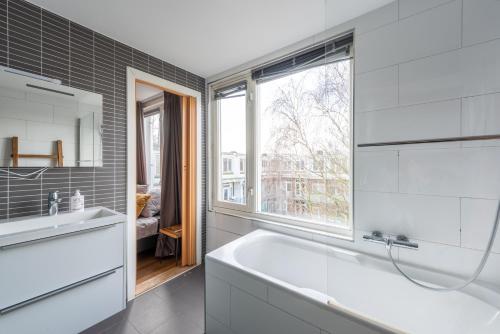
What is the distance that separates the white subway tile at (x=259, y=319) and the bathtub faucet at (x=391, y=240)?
30.8 inches

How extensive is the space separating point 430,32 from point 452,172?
2.91 feet

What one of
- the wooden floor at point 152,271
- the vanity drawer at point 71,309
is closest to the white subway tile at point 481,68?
the vanity drawer at point 71,309

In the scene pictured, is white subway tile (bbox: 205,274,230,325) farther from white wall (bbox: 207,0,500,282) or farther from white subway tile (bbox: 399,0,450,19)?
white subway tile (bbox: 399,0,450,19)

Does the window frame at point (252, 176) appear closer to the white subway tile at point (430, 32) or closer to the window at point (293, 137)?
the window at point (293, 137)

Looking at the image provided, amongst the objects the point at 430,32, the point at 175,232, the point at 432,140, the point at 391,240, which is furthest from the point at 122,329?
the point at 430,32

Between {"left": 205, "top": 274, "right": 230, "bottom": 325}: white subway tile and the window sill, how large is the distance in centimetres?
82

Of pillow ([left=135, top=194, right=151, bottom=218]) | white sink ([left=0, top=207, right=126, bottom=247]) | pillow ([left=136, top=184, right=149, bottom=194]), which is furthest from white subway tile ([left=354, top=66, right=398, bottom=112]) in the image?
pillow ([left=136, top=184, right=149, bottom=194])

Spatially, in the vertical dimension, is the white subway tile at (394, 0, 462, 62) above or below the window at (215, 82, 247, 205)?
above

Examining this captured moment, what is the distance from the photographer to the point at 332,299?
1052mm

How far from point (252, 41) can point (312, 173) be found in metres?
1.31

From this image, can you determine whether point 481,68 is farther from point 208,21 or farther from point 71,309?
point 71,309

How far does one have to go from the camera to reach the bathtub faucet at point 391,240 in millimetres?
1388

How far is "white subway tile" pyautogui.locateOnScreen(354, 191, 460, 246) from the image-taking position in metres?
1.29

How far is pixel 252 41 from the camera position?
1.90m
